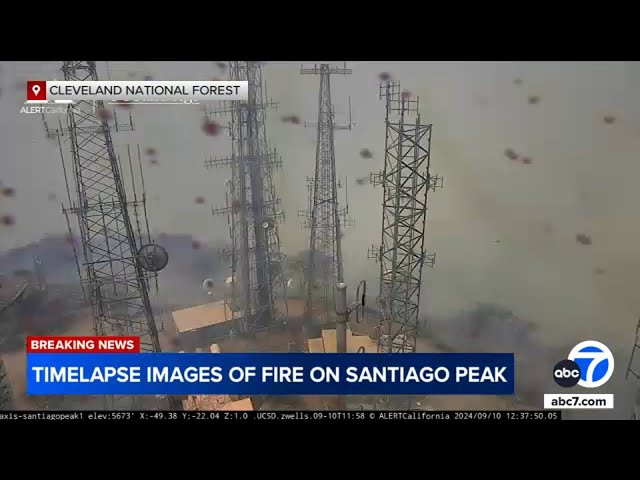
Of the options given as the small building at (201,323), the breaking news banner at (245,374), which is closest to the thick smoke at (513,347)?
the breaking news banner at (245,374)

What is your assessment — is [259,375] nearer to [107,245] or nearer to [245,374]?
[245,374]

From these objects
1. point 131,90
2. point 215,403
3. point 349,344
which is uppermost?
point 131,90

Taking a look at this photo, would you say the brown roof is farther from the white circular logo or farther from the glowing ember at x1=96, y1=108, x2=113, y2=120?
the white circular logo

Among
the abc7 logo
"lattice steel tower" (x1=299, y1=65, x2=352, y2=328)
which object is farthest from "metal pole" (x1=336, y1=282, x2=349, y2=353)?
the abc7 logo

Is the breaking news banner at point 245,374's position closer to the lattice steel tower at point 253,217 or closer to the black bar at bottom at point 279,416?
the black bar at bottom at point 279,416

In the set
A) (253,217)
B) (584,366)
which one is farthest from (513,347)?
(253,217)

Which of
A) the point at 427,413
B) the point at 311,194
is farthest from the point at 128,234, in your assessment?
the point at 427,413
